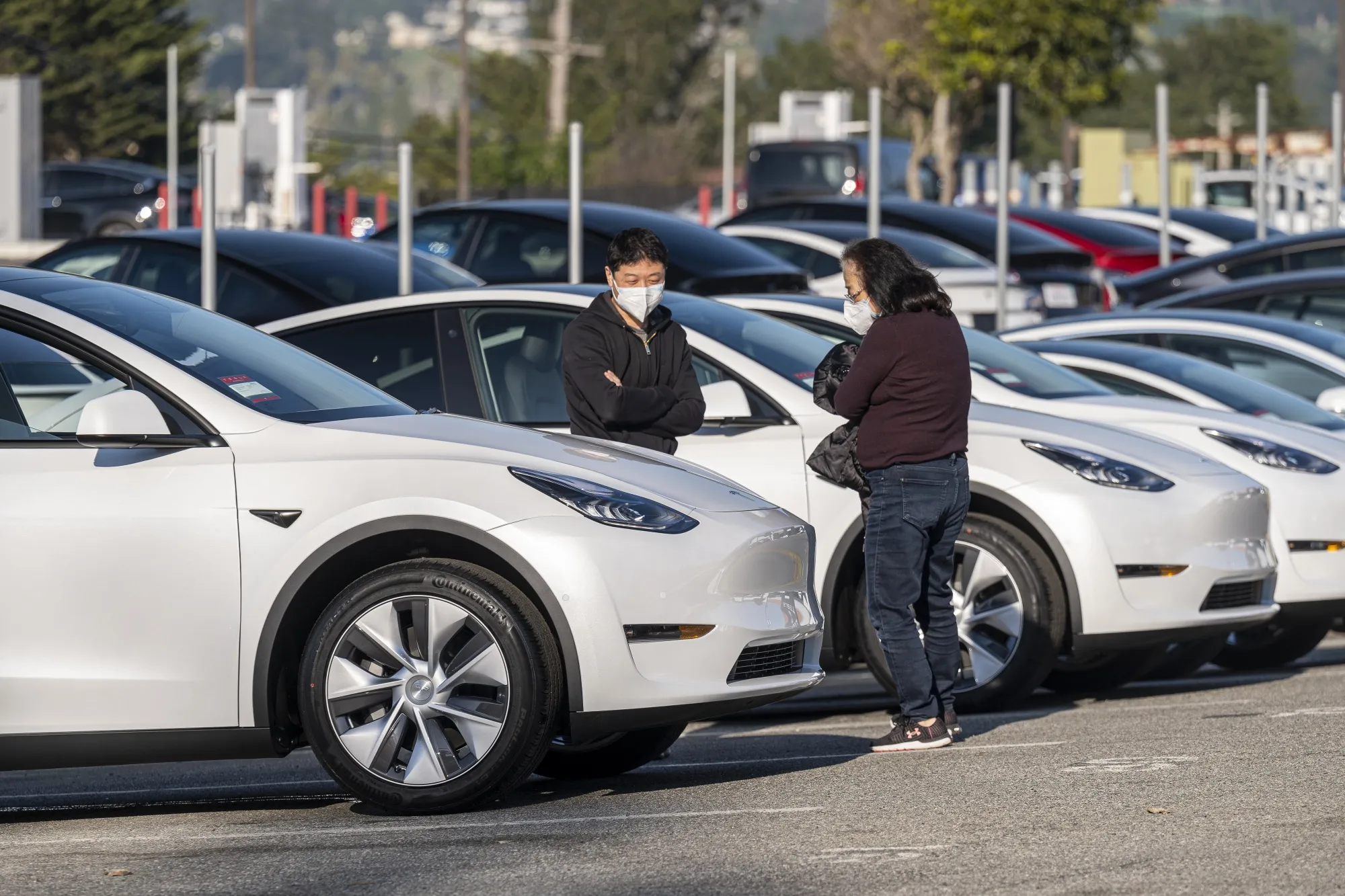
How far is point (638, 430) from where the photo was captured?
7348 millimetres

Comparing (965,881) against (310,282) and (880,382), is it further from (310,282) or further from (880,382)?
(310,282)

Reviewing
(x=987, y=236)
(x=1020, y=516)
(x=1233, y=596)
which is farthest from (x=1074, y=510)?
(x=987, y=236)

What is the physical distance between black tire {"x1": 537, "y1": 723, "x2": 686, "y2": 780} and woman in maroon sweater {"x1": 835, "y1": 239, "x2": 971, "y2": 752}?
0.76 metres

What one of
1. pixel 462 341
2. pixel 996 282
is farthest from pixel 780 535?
pixel 996 282

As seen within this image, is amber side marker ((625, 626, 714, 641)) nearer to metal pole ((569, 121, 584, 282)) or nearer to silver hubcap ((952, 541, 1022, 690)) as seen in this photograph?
silver hubcap ((952, 541, 1022, 690))

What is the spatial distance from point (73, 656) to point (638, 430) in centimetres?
213

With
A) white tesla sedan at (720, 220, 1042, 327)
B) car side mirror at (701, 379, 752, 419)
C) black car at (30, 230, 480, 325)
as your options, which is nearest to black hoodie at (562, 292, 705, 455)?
car side mirror at (701, 379, 752, 419)

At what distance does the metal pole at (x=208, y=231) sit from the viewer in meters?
11.1

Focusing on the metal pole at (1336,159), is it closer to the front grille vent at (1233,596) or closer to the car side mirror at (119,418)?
the front grille vent at (1233,596)

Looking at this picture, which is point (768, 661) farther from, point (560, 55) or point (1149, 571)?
point (560, 55)

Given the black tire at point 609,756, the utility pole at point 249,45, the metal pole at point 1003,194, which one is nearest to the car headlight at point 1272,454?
the black tire at point 609,756

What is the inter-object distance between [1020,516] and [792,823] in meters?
2.57

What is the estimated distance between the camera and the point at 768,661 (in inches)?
246

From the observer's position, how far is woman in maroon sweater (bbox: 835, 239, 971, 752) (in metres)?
6.98
